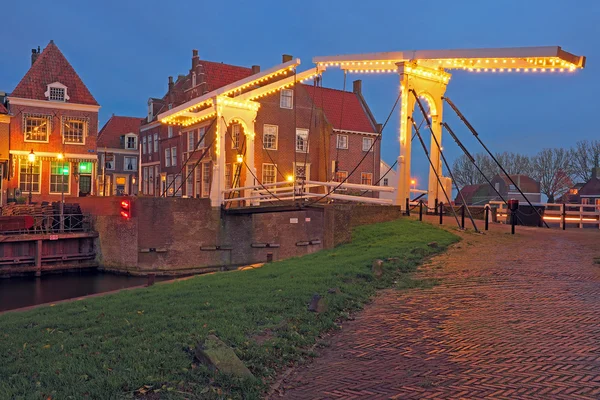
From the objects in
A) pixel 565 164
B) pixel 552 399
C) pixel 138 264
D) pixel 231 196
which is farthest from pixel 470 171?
pixel 552 399

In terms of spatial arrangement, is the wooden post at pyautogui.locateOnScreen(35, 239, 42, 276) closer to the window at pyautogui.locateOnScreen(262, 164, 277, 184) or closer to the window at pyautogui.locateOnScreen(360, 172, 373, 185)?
the window at pyautogui.locateOnScreen(262, 164, 277, 184)

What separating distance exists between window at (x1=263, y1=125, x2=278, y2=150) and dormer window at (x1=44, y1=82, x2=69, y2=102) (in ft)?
42.9

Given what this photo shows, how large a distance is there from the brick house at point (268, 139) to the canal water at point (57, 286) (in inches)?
260

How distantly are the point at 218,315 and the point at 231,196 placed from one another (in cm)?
2003

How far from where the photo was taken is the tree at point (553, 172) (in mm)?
61875

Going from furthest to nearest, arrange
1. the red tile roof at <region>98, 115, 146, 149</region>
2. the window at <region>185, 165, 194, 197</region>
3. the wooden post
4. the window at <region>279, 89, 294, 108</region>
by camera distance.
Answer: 1. the red tile roof at <region>98, 115, 146, 149</region>
2. the window at <region>185, 165, 194, 197</region>
3. the window at <region>279, 89, 294, 108</region>
4. the wooden post

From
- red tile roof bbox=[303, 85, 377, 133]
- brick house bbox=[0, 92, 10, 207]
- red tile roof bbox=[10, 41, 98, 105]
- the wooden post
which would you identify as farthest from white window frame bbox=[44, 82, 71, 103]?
red tile roof bbox=[303, 85, 377, 133]

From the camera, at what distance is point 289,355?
6.61 m

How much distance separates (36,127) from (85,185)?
490 centimetres

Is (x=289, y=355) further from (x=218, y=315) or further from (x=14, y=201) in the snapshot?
(x=14, y=201)

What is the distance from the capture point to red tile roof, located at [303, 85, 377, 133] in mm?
42281

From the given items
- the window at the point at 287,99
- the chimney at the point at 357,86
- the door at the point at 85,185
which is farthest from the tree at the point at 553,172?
the door at the point at 85,185

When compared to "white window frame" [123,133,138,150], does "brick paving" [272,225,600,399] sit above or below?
below

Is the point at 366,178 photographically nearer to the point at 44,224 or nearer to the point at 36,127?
the point at 36,127
